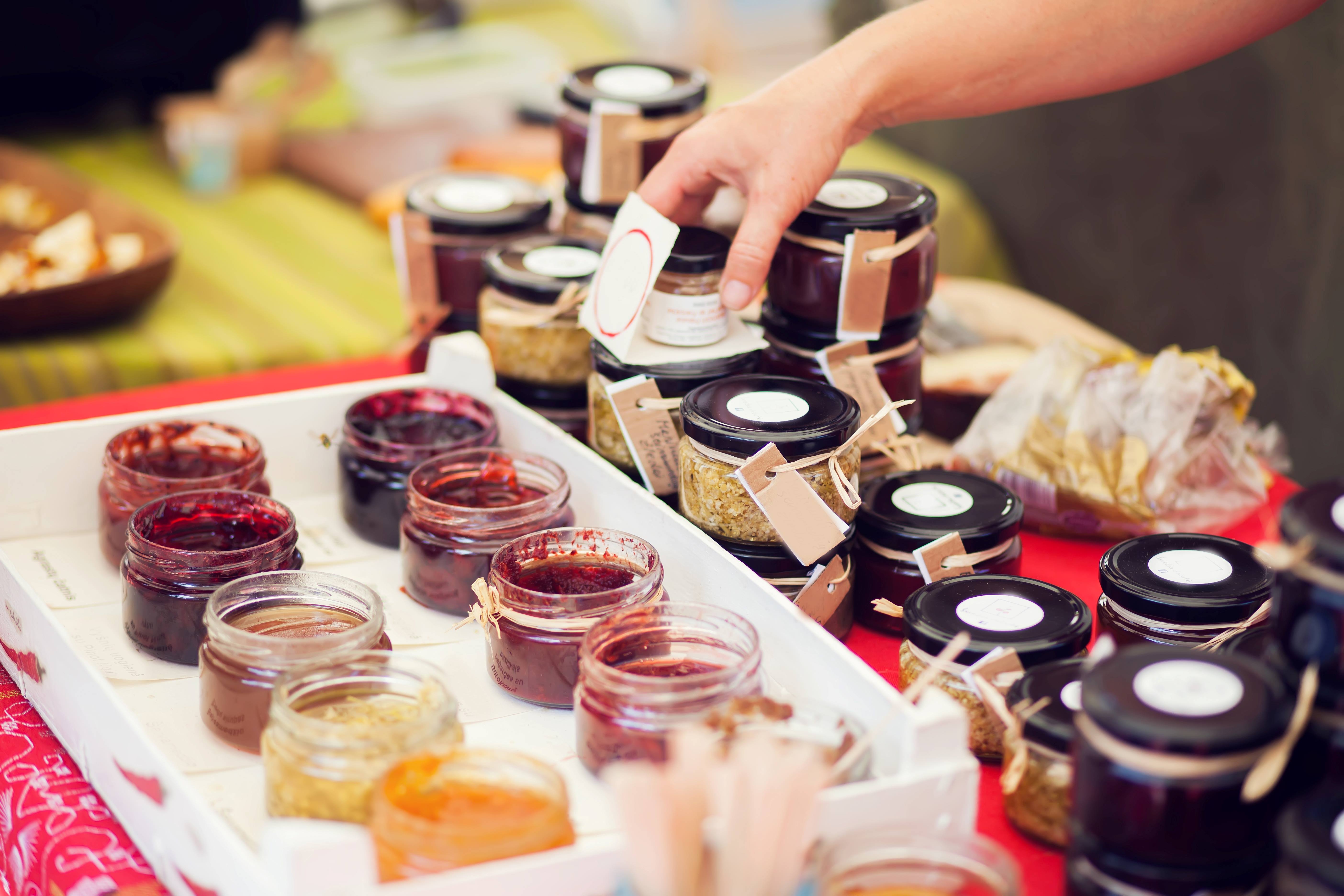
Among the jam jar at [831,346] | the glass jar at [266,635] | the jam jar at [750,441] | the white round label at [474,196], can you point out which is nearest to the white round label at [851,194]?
the jam jar at [831,346]

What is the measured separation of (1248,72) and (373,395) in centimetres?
203

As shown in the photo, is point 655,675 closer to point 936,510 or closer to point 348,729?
point 348,729

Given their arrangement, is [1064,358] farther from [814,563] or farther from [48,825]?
[48,825]

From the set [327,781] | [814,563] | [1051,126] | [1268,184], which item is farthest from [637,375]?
[1051,126]

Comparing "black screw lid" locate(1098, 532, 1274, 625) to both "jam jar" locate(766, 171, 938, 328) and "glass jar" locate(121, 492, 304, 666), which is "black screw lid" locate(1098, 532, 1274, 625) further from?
"glass jar" locate(121, 492, 304, 666)

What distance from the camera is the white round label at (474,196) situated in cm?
179

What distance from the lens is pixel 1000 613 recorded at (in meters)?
1.14

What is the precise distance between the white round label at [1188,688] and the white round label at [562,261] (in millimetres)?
868

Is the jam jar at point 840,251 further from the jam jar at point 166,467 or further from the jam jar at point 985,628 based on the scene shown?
the jam jar at point 166,467

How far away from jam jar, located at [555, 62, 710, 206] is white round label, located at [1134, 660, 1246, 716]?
1018mm

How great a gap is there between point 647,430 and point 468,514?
0.67 feet

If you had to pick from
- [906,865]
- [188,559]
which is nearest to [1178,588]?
[906,865]

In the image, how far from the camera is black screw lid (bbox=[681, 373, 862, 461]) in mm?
1169

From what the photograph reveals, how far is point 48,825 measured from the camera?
108 centimetres
